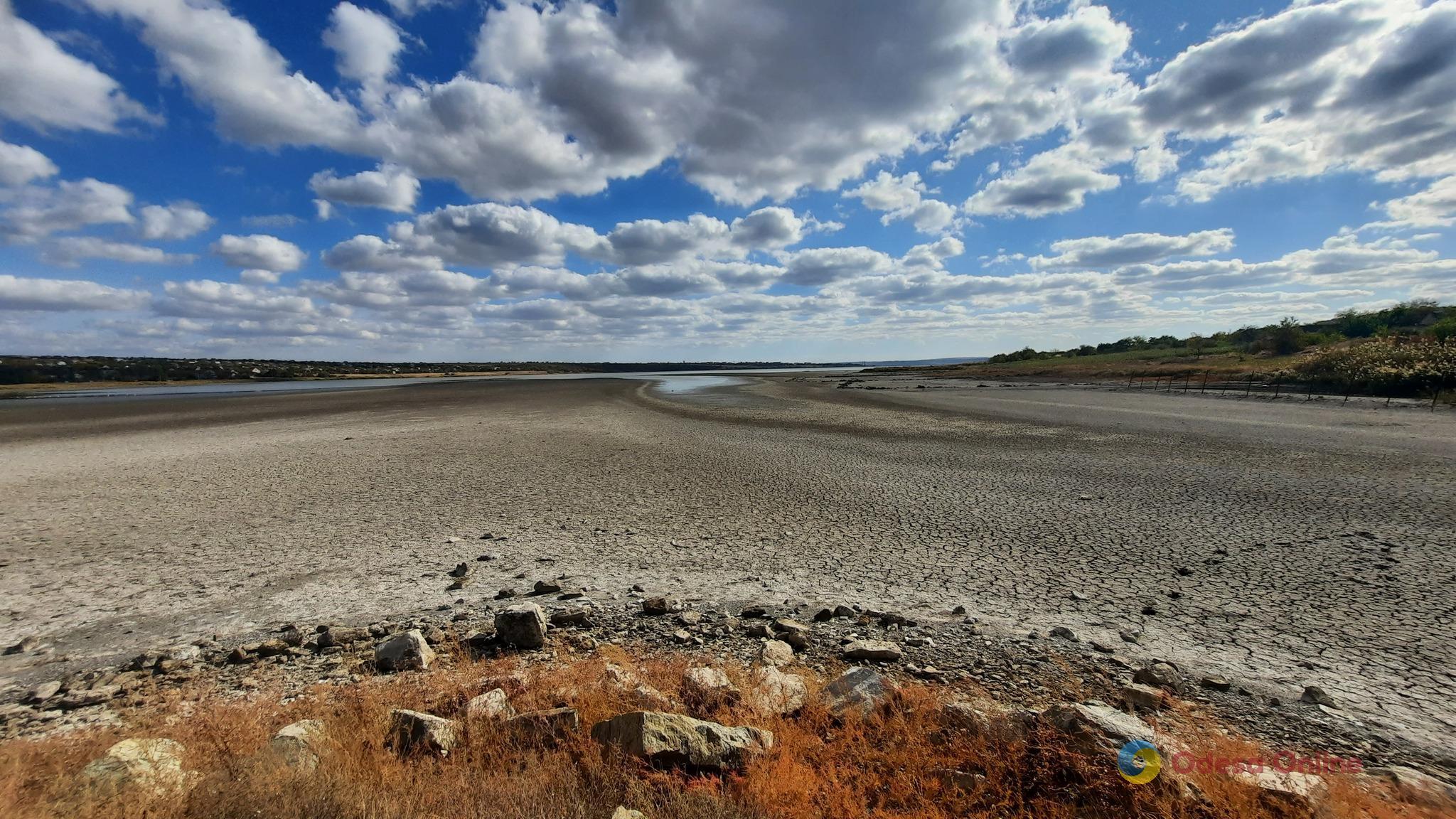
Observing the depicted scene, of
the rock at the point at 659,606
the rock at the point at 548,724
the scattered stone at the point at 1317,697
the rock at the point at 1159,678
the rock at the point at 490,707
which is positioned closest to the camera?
the rock at the point at 548,724

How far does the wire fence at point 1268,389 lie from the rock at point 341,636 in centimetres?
3655

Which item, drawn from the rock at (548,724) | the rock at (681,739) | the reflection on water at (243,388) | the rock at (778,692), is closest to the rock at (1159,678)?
the rock at (778,692)

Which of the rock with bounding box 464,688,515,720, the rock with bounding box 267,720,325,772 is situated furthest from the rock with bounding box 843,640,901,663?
the rock with bounding box 267,720,325,772

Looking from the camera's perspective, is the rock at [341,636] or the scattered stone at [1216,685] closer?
the scattered stone at [1216,685]

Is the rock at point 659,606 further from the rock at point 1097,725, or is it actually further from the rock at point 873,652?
the rock at point 1097,725

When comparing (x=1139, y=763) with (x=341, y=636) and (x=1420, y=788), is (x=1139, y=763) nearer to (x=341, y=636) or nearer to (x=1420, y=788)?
(x=1420, y=788)

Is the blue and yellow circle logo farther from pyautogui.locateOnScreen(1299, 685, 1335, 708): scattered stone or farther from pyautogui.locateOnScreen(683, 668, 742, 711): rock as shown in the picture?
pyautogui.locateOnScreen(683, 668, 742, 711): rock

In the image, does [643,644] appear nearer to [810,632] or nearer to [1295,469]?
[810,632]

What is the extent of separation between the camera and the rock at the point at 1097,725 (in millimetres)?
3006

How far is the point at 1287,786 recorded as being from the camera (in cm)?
270

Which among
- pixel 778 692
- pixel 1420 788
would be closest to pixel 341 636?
pixel 778 692

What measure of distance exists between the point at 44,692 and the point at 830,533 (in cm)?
775

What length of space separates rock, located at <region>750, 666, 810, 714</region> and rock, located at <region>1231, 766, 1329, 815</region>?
223 cm

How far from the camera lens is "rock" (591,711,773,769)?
2.94m
